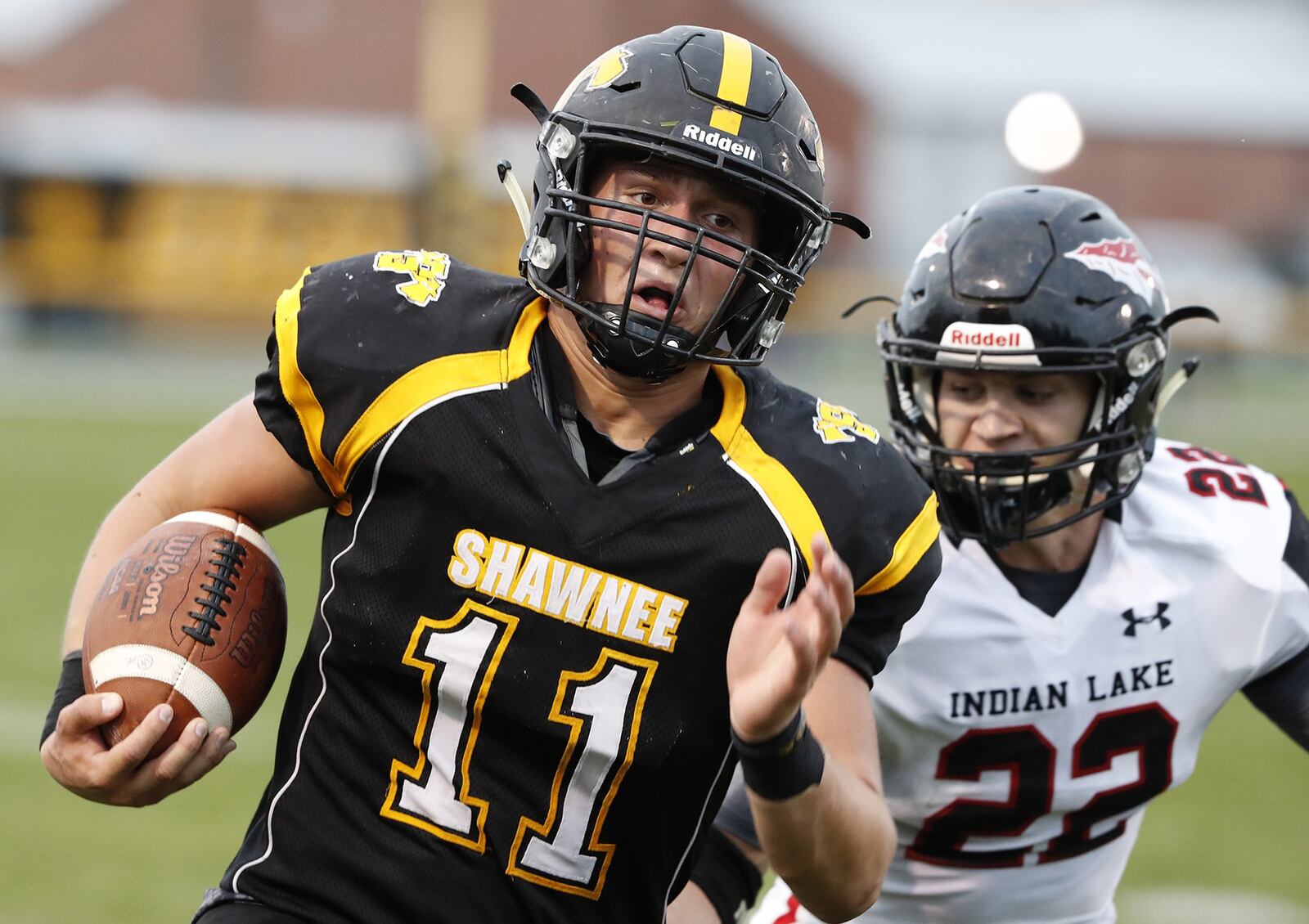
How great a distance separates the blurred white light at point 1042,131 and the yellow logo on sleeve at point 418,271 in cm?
297

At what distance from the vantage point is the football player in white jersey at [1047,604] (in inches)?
132

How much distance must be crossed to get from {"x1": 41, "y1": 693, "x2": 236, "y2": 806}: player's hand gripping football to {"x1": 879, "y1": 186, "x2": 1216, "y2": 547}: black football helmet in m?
1.51

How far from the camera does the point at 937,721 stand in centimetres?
334

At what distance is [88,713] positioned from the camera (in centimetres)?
255

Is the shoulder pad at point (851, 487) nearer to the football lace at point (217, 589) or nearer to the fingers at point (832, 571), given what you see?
the fingers at point (832, 571)

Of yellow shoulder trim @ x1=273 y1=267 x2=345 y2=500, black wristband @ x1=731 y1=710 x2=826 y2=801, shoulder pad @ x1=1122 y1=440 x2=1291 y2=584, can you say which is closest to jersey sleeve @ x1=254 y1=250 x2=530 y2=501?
yellow shoulder trim @ x1=273 y1=267 x2=345 y2=500

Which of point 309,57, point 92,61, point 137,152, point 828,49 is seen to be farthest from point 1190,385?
point 92,61

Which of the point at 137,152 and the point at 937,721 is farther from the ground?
the point at 937,721

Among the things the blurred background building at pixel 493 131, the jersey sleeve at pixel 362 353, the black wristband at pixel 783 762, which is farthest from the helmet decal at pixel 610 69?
the blurred background building at pixel 493 131

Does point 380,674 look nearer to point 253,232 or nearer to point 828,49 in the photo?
point 253,232

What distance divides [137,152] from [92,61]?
44.5 ft

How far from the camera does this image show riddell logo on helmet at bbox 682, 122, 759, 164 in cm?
266

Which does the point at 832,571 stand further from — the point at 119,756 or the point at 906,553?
the point at 119,756

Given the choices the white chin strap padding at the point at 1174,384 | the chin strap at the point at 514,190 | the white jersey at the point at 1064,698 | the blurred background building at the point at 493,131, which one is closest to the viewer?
the chin strap at the point at 514,190
